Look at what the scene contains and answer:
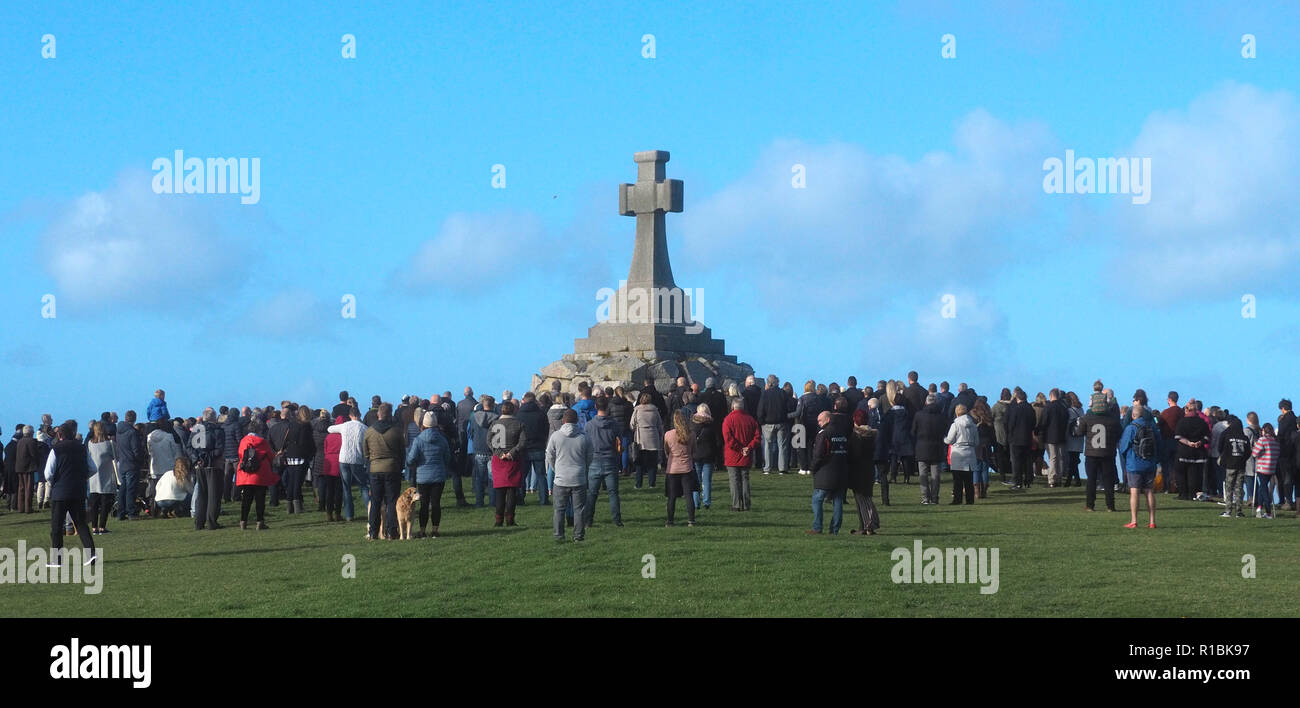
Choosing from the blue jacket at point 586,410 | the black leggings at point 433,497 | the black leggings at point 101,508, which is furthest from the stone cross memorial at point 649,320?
the black leggings at point 433,497

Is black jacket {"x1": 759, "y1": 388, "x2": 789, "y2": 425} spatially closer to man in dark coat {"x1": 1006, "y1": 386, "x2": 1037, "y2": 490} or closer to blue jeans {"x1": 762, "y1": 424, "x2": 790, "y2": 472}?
blue jeans {"x1": 762, "y1": 424, "x2": 790, "y2": 472}

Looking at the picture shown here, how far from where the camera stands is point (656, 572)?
1717cm

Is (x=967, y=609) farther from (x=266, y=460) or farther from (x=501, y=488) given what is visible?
(x=266, y=460)

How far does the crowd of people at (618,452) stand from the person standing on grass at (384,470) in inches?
1.1

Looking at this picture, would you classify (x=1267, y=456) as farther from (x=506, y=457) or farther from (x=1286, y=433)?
(x=506, y=457)

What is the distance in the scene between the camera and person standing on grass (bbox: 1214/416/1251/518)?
24.1 meters

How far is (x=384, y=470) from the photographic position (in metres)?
20.5

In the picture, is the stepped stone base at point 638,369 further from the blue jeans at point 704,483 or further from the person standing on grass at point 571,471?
the person standing on grass at point 571,471

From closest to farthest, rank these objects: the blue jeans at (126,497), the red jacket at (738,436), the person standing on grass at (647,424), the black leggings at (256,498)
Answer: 1. the red jacket at (738,436)
2. the black leggings at (256,498)
3. the person standing on grass at (647,424)
4. the blue jeans at (126,497)

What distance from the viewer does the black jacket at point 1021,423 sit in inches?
1096

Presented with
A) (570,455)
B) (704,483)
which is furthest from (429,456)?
(704,483)

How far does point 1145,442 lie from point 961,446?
12.4 feet

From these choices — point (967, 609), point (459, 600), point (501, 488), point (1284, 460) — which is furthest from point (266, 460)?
point (1284, 460)
